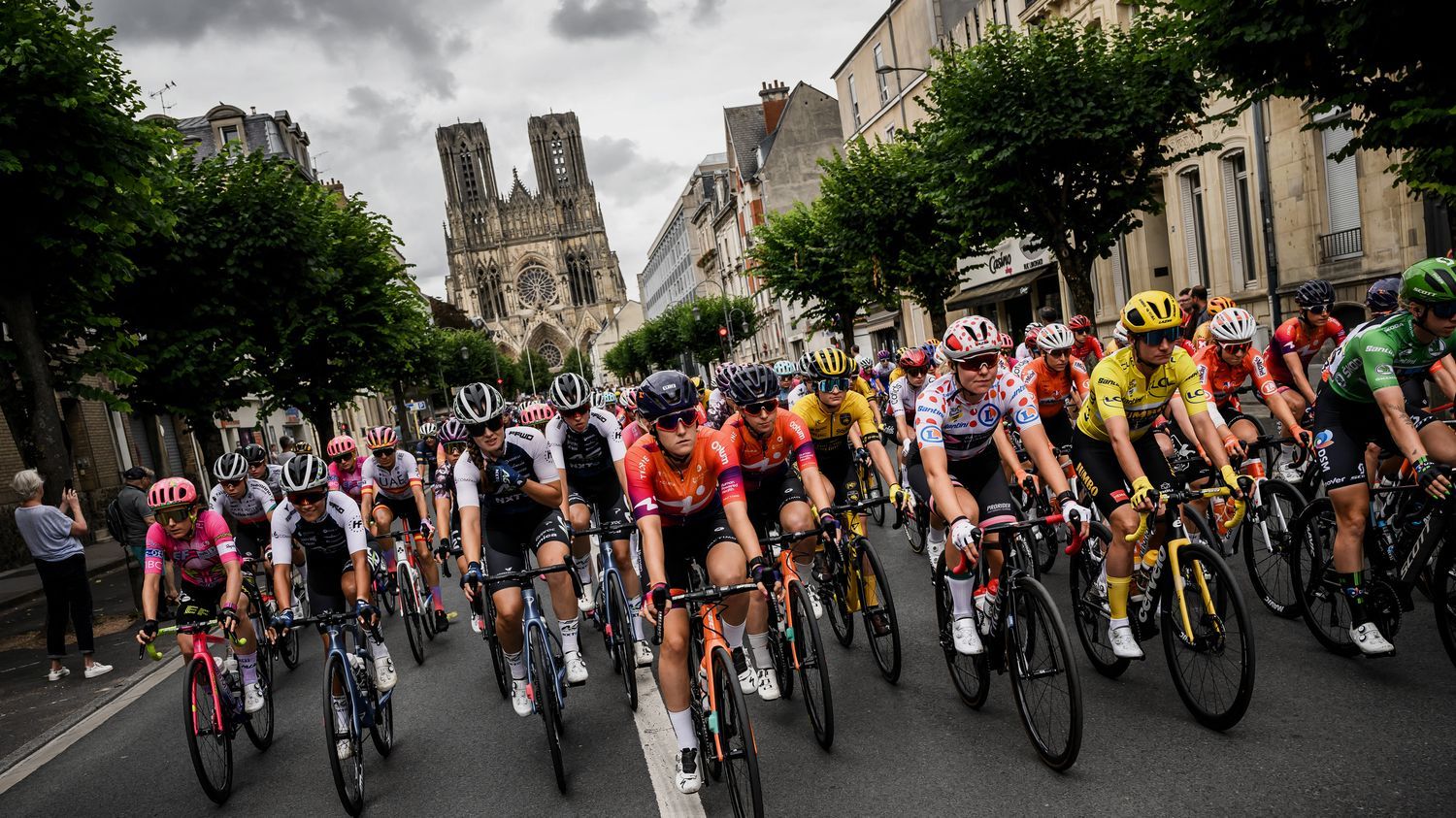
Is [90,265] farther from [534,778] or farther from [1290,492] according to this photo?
[1290,492]

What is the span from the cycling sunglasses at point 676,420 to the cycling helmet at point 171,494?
3.63 meters

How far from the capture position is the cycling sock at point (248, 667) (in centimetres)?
629

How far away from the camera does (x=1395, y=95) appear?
968 centimetres

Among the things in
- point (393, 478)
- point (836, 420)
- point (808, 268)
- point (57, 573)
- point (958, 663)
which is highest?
point (808, 268)

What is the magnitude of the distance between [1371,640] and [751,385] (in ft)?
11.2

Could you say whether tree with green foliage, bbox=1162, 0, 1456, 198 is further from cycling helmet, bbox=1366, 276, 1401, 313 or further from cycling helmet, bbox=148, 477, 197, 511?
cycling helmet, bbox=148, 477, 197, 511

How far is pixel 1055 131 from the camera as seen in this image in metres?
16.8

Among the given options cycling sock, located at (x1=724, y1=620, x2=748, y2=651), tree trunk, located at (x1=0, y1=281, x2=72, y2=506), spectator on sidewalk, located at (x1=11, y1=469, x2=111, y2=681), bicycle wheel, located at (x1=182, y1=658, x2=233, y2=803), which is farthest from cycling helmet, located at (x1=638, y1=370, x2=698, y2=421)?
tree trunk, located at (x1=0, y1=281, x2=72, y2=506)

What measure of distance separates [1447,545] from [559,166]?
137m

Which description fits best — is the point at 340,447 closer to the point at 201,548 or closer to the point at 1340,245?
the point at 201,548

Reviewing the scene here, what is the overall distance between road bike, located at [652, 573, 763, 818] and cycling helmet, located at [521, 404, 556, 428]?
10.1 feet

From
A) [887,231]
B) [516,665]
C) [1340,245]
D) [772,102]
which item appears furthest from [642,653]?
[772,102]

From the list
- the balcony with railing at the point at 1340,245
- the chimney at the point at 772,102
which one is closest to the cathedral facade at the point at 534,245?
the chimney at the point at 772,102

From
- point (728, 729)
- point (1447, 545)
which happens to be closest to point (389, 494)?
point (728, 729)
